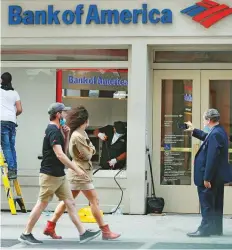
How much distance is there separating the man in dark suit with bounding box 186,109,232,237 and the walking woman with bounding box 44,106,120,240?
1.33m

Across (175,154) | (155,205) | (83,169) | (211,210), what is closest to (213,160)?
(211,210)

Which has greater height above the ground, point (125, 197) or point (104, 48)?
point (104, 48)

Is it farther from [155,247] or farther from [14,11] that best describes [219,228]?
[14,11]

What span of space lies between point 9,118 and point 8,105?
9.8 inches

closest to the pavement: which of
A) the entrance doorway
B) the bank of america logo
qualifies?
the entrance doorway

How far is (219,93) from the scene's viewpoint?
11039 mm

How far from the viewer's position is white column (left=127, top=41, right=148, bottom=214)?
10.6 m

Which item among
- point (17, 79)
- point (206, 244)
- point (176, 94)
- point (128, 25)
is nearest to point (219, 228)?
point (206, 244)

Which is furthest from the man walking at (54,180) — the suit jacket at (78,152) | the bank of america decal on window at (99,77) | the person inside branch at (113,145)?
the bank of america decal on window at (99,77)

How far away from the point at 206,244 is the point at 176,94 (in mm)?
4033

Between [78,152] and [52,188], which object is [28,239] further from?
[78,152]

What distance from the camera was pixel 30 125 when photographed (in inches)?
452

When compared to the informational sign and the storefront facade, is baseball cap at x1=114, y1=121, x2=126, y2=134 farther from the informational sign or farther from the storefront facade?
the informational sign

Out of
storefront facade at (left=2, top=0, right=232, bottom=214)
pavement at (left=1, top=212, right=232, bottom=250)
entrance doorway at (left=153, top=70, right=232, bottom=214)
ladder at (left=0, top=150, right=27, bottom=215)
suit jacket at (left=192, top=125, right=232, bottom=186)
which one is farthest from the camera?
entrance doorway at (left=153, top=70, right=232, bottom=214)
